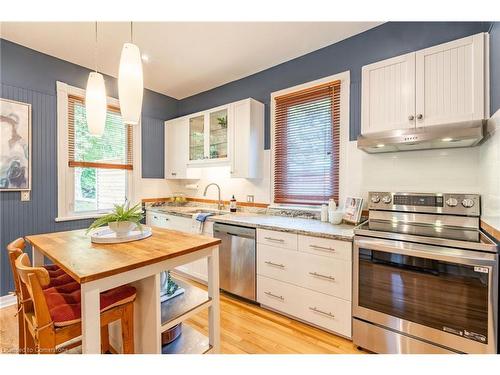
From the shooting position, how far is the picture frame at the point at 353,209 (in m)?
2.09

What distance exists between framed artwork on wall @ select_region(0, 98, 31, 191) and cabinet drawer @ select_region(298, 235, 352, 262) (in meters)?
2.87

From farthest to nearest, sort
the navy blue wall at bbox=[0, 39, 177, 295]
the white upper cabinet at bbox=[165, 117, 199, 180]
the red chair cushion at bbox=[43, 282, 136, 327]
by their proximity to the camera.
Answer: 1. the white upper cabinet at bbox=[165, 117, 199, 180]
2. the navy blue wall at bbox=[0, 39, 177, 295]
3. the red chair cushion at bbox=[43, 282, 136, 327]

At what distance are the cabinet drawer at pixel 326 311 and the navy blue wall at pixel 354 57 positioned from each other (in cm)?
152

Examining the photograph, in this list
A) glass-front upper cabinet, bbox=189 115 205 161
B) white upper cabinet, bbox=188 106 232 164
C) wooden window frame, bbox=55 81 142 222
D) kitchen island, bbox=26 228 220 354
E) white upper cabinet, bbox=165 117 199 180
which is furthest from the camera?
white upper cabinet, bbox=165 117 199 180

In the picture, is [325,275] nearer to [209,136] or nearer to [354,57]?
[354,57]

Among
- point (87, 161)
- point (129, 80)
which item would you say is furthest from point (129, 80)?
point (87, 161)

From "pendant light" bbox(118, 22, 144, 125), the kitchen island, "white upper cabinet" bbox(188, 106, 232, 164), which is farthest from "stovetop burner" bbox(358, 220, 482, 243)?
"white upper cabinet" bbox(188, 106, 232, 164)

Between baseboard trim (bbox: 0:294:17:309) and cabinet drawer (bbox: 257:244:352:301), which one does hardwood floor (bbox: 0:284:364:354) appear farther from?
cabinet drawer (bbox: 257:244:352:301)

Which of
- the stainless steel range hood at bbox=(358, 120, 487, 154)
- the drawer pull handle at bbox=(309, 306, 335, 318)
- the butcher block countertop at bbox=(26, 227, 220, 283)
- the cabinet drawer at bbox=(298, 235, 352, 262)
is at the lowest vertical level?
the drawer pull handle at bbox=(309, 306, 335, 318)

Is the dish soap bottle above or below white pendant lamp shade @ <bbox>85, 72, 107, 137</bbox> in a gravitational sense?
below

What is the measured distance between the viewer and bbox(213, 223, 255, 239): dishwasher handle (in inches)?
90.1

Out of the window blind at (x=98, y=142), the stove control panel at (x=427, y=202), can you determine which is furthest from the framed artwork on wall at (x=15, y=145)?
the stove control panel at (x=427, y=202)

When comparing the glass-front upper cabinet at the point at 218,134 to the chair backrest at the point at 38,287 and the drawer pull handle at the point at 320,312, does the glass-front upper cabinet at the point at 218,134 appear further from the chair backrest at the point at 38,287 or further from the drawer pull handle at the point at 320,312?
the chair backrest at the point at 38,287
